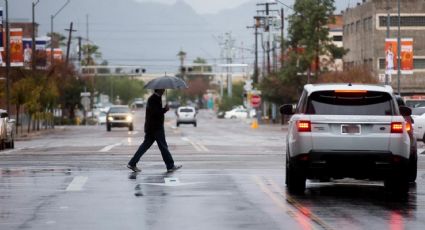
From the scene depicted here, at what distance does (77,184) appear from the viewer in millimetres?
20875

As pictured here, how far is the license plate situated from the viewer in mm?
18188

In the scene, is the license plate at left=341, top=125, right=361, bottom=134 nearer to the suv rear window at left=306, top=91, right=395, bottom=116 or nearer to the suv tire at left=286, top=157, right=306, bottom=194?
the suv rear window at left=306, top=91, right=395, bottom=116

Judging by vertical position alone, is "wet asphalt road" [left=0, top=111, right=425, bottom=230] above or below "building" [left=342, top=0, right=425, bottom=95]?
below

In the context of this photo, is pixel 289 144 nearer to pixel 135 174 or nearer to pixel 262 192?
pixel 262 192

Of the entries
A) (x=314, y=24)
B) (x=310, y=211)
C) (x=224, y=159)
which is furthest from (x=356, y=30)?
(x=310, y=211)

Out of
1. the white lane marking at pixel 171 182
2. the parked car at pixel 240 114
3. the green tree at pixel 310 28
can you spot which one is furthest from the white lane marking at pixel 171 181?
the parked car at pixel 240 114

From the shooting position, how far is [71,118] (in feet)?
369

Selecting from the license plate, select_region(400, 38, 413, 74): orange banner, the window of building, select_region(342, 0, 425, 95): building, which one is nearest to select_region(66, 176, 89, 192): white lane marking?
the license plate

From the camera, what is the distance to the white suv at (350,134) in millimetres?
A: 18188

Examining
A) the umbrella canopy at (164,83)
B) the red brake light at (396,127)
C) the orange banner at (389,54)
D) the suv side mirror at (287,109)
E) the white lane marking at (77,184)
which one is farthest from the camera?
the orange banner at (389,54)

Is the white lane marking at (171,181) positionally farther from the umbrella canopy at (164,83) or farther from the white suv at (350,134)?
the umbrella canopy at (164,83)

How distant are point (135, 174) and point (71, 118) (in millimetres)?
89781

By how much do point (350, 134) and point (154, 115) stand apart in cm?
750

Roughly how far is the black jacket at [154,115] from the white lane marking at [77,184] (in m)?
2.66
